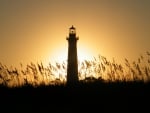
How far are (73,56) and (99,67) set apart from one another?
14.3 metres

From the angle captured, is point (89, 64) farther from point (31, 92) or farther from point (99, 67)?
point (31, 92)

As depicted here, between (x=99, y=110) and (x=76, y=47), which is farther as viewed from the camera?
(x=76, y=47)

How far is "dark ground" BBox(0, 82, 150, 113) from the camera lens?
19.1ft

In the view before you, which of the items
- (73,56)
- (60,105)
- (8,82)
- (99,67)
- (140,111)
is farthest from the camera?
(73,56)

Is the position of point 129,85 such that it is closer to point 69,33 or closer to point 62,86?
point 62,86

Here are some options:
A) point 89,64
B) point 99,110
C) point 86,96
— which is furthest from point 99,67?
point 99,110

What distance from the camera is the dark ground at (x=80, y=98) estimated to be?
583cm

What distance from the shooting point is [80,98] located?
6.40 m

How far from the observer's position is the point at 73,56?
928 inches

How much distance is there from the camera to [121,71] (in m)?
8.77

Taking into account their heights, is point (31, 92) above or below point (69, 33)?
below

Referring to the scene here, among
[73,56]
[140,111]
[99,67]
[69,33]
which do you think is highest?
[69,33]

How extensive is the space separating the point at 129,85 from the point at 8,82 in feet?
9.77

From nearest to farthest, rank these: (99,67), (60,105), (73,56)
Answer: (60,105), (99,67), (73,56)
